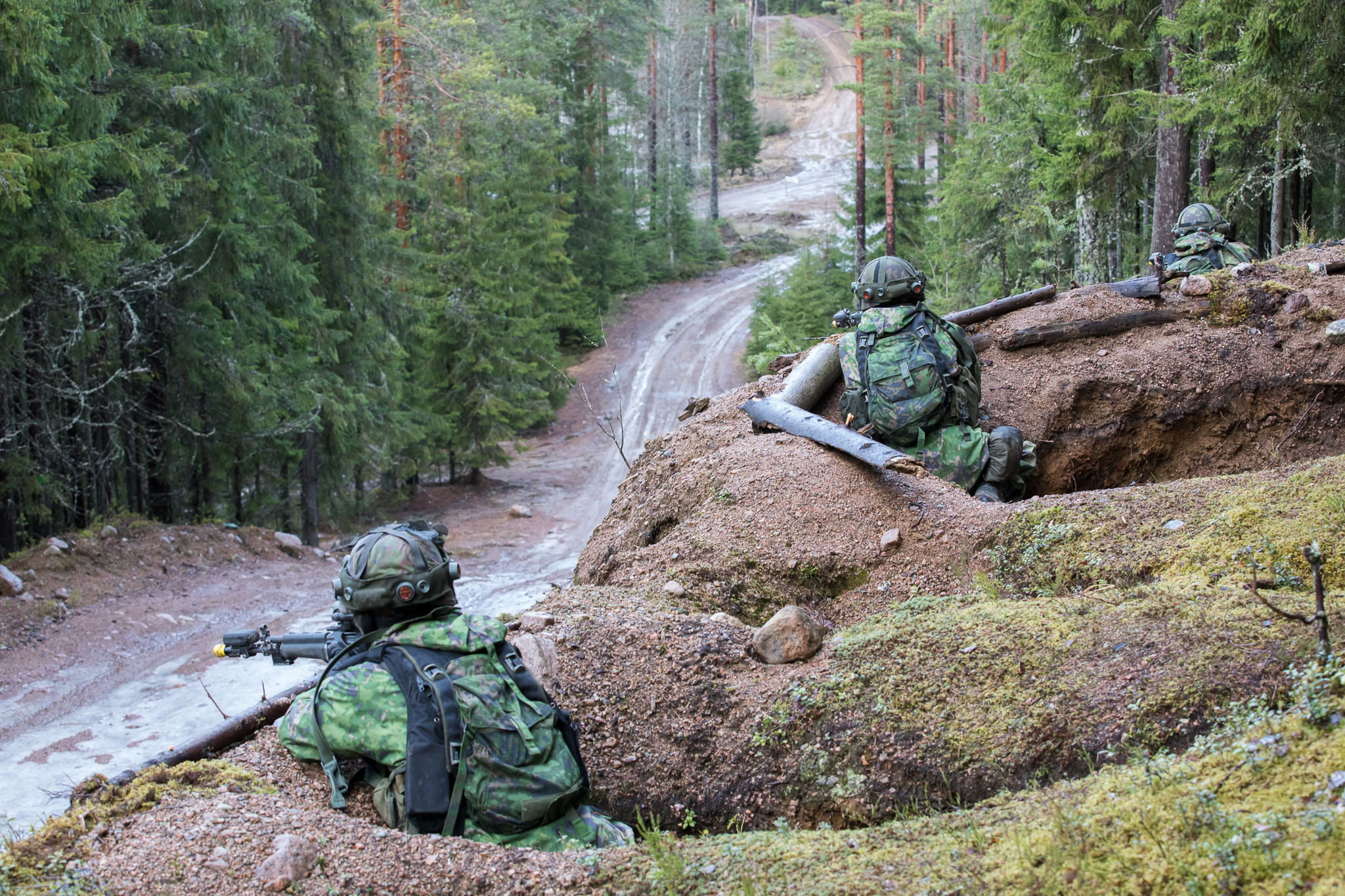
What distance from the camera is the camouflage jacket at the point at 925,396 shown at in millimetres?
6711

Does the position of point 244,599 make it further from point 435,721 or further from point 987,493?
point 435,721

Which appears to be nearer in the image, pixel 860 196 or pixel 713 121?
pixel 860 196

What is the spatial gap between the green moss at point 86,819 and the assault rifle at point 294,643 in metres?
0.63

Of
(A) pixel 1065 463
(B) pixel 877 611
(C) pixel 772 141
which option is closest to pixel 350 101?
(A) pixel 1065 463

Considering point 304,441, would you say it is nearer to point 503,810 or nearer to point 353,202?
point 353,202

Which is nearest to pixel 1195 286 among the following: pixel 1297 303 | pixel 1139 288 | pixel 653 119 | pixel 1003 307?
pixel 1139 288

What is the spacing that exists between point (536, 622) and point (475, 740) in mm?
1398

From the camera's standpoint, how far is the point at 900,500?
229 inches

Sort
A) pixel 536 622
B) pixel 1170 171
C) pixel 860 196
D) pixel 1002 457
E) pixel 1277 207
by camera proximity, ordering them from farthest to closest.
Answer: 1. pixel 860 196
2. pixel 1170 171
3. pixel 1277 207
4. pixel 1002 457
5. pixel 536 622

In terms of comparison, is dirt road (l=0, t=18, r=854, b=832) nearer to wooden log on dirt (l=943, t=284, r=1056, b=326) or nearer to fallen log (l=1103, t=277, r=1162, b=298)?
wooden log on dirt (l=943, t=284, r=1056, b=326)

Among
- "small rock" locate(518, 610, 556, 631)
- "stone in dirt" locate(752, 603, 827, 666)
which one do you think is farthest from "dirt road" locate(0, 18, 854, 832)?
"stone in dirt" locate(752, 603, 827, 666)

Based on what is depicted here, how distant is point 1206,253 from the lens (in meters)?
9.72

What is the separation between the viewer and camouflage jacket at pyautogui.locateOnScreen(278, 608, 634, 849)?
11.4 ft

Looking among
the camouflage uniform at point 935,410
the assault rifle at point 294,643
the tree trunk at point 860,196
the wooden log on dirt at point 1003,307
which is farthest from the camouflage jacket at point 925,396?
the tree trunk at point 860,196
